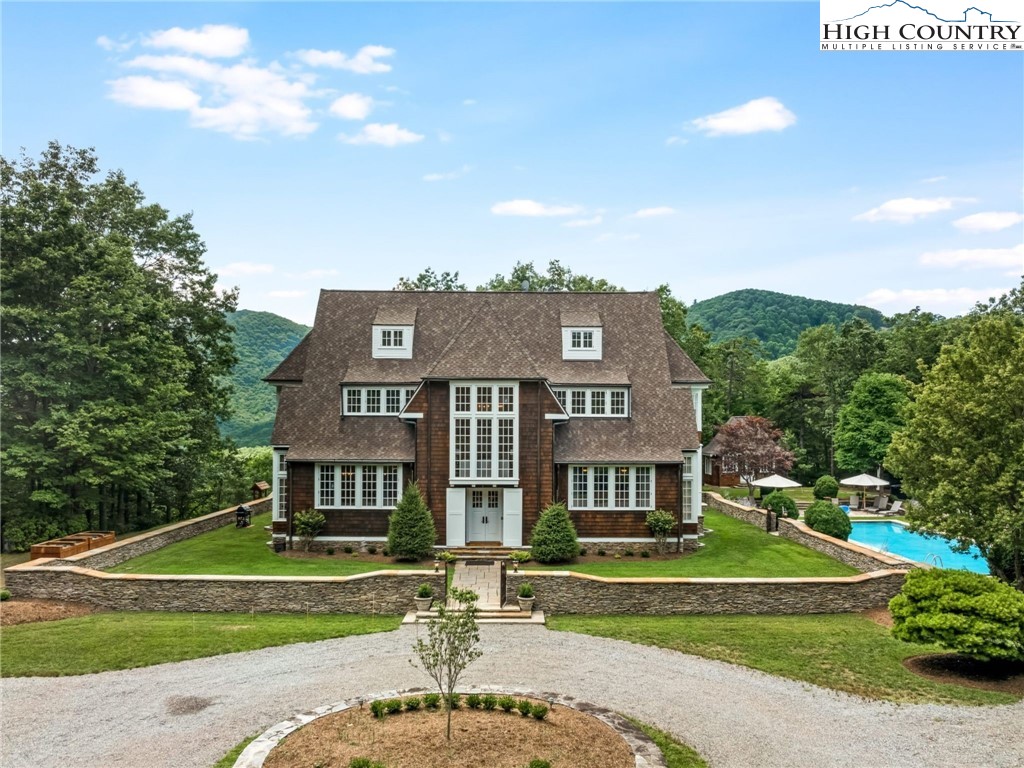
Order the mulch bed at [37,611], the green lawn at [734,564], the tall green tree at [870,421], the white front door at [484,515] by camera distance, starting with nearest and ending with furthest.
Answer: the mulch bed at [37,611] → the green lawn at [734,564] → the white front door at [484,515] → the tall green tree at [870,421]

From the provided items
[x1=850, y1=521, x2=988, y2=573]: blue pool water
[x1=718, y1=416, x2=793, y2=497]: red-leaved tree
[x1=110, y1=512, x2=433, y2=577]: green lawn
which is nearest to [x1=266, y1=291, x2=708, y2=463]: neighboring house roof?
[x1=110, y1=512, x2=433, y2=577]: green lawn

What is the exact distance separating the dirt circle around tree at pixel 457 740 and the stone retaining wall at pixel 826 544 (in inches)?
496

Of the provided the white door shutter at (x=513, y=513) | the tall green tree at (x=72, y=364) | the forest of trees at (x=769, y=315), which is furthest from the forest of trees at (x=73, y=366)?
the forest of trees at (x=769, y=315)

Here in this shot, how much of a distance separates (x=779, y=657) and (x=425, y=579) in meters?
8.33

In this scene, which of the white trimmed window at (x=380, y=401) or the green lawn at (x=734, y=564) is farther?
the white trimmed window at (x=380, y=401)

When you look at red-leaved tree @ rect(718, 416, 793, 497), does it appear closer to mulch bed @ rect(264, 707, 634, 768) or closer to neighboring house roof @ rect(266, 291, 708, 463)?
neighboring house roof @ rect(266, 291, 708, 463)

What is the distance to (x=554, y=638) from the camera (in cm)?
1561

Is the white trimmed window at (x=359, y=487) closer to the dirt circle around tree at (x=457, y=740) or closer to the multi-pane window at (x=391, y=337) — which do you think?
the multi-pane window at (x=391, y=337)

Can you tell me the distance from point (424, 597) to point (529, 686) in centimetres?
562

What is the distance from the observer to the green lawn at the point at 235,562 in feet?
70.8

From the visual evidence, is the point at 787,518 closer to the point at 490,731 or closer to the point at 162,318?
the point at 490,731

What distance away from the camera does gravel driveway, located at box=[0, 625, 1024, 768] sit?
10.3 m

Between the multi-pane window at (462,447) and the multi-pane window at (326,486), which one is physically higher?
the multi-pane window at (462,447)

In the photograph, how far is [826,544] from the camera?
2433 centimetres
